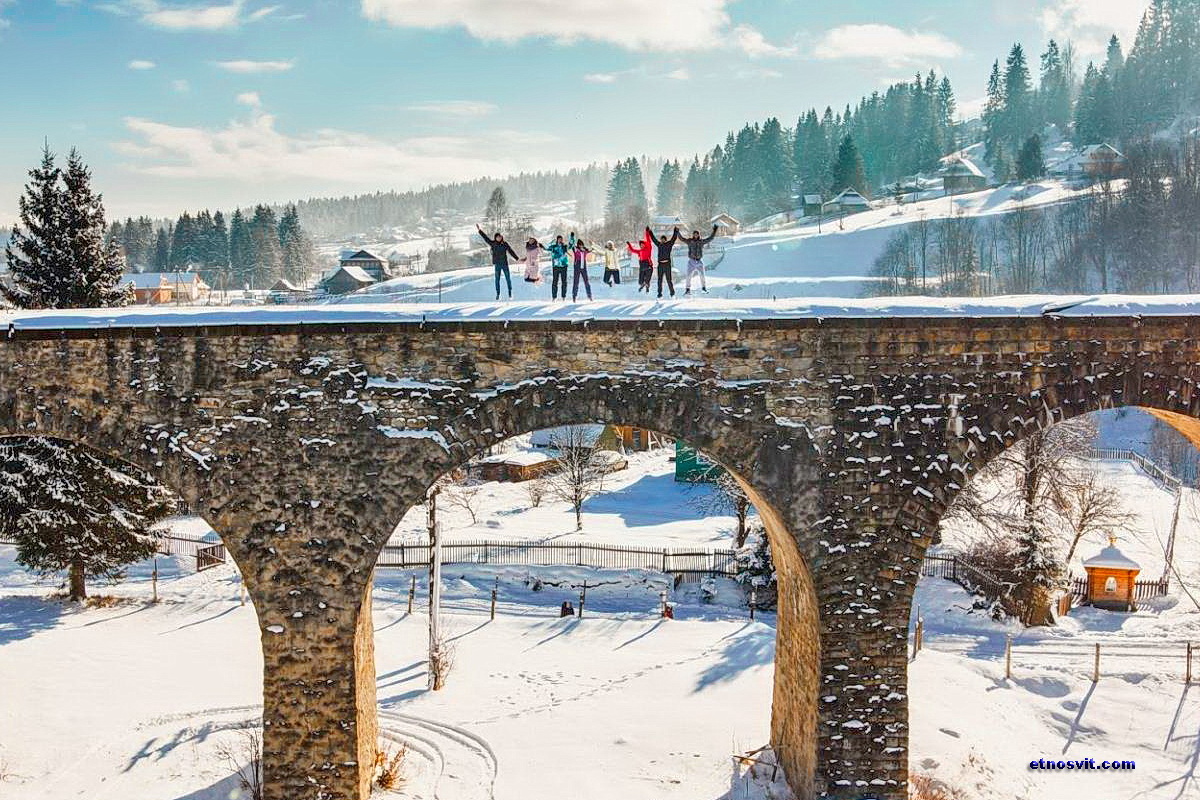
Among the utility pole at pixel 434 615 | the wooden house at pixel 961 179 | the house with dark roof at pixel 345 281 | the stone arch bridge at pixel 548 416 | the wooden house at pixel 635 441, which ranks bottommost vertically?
the wooden house at pixel 635 441

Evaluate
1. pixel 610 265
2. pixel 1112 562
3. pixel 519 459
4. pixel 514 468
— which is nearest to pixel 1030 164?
pixel 519 459

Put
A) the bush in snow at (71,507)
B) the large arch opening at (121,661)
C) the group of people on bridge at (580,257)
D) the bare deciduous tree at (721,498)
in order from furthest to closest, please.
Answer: the bare deciduous tree at (721,498)
the bush in snow at (71,507)
the group of people on bridge at (580,257)
the large arch opening at (121,661)

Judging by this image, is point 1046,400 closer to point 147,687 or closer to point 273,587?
point 273,587

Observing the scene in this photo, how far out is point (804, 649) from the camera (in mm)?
11445

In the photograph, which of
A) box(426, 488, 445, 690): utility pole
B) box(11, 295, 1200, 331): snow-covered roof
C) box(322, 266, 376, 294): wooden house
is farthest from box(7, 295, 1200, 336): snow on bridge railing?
box(322, 266, 376, 294): wooden house

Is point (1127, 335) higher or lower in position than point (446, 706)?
higher

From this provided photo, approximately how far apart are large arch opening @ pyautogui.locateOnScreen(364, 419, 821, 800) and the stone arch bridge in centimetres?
33

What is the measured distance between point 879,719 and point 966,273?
51025mm

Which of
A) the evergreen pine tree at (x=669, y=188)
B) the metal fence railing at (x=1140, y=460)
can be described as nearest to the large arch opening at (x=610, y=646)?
the metal fence railing at (x=1140, y=460)

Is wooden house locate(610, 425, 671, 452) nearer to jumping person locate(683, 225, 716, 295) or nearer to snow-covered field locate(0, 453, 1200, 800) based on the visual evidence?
snow-covered field locate(0, 453, 1200, 800)

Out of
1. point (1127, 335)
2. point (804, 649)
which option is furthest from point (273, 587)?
point (1127, 335)

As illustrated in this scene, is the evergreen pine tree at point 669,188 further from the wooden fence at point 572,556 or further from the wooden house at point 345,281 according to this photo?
the wooden fence at point 572,556

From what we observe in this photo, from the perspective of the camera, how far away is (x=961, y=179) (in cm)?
8406

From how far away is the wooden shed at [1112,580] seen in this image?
74.5 feet
